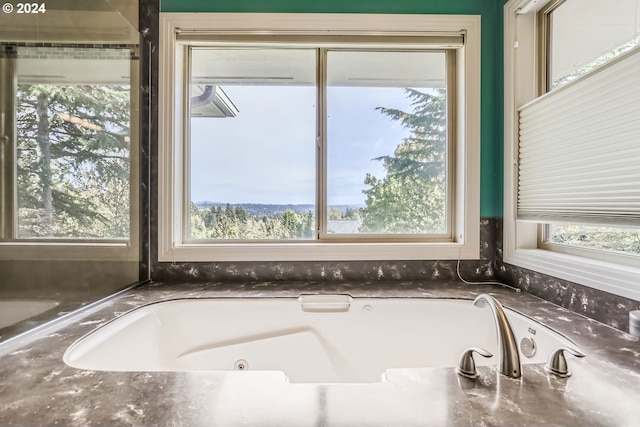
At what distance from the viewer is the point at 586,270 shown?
114cm

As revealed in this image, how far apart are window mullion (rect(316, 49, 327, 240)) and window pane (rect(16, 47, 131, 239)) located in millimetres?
1015

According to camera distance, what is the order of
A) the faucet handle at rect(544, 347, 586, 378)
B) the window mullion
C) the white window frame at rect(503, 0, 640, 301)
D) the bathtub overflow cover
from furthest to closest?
the window mullion → the white window frame at rect(503, 0, 640, 301) → the bathtub overflow cover → the faucet handle at rect(544, 347, 586, 378)

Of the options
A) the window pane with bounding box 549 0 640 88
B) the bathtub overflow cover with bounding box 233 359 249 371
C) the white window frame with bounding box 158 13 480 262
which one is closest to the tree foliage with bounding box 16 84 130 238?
the white window frame with bounding box 158 13 480 262

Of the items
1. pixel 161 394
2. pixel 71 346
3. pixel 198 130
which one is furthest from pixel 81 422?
pixel 198 130

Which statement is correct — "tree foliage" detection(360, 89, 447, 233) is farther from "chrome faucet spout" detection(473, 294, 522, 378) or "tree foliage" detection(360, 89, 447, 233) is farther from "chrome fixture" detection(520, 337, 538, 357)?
"chrome faucet spout" detection(473, 294, 522, 378)

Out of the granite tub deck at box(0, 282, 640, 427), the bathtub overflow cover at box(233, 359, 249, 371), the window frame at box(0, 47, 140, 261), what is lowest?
the bathtub overflow cover at box(233, 359, 249, 371)

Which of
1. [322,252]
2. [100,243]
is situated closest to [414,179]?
[322,252]

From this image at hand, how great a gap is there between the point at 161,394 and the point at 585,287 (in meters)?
1.44

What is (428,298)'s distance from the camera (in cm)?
138

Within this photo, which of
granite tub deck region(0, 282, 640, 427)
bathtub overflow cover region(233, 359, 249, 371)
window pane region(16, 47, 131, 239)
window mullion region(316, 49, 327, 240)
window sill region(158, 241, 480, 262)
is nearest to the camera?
granite tub deck region(0, 282, 640, 427)

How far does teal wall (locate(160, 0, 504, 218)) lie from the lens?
5.46 ft

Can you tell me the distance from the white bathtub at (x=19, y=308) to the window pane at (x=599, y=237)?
6.94 feet

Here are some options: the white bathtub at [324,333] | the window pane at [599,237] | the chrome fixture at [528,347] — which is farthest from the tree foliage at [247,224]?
the window pane at [599,237]

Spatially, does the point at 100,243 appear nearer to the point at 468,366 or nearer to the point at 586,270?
the point at 468,366
